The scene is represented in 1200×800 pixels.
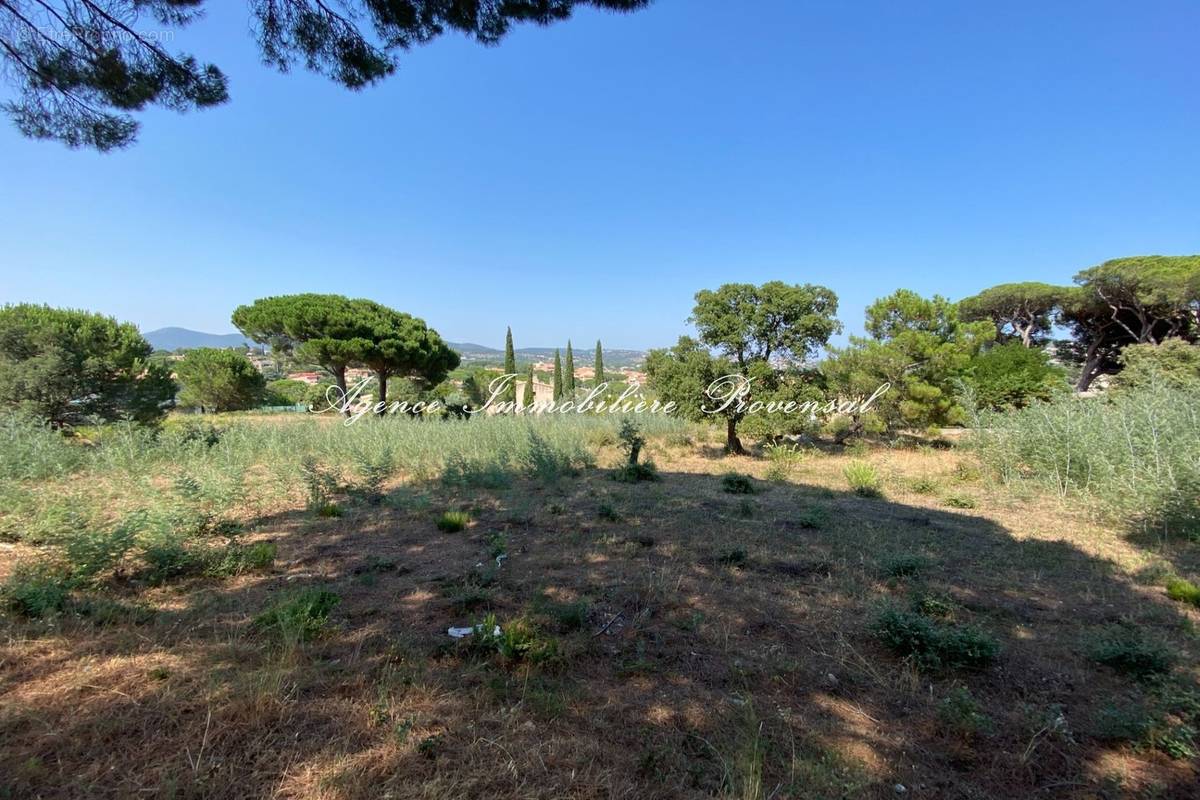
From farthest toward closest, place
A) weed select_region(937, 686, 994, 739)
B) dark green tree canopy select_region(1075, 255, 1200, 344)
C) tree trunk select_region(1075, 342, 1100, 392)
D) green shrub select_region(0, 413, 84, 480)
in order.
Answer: tree trunk select_region(1075, 342, 1100, 392) < dark green tree canopy select_region(1075, 255, 1200, 344) < green shrub select_region(0, 413, 84, 480) < weed select_region(937, 686, 994, 739)

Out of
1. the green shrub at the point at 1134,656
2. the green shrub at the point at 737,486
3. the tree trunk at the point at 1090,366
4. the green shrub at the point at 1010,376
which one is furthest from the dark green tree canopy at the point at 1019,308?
the green shrub at the point at 1134,656

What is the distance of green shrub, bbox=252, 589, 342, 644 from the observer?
2.02 meters

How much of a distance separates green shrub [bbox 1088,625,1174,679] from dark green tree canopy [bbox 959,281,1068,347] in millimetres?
22555

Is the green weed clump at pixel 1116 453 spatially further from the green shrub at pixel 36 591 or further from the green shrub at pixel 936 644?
the green shrub at pixel 36 591

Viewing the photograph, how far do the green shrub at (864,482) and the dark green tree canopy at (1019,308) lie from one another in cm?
1878

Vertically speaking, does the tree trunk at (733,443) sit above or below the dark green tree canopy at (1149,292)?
below

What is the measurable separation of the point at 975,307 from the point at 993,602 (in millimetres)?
24629

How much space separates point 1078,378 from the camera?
18703 mm

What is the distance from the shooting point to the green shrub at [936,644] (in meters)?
2.02

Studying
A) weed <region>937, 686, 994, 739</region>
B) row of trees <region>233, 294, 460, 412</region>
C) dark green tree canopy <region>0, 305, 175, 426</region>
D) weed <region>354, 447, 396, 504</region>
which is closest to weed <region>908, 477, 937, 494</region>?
weed <region>937, 686, 994, 739</region>

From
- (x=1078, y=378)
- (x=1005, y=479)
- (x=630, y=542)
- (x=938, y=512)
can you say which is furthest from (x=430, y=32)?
(x=1078, y=378)

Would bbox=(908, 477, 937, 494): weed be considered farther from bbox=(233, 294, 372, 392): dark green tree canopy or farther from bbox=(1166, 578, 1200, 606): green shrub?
bbox=(233, 294, 372, 392): dark green tree canopy

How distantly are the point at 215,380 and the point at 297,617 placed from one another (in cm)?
1660

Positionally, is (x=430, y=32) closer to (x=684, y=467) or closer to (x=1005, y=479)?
(x=684, y=467)
